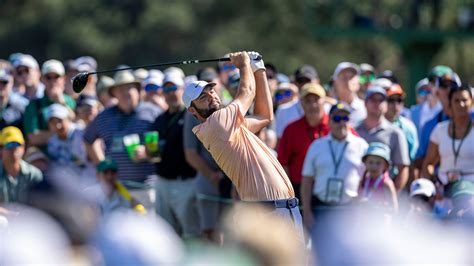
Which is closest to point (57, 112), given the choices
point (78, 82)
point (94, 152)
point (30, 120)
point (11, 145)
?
point (30, 120)

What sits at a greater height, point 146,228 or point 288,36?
point 288,36

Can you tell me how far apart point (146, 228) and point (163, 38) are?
138 feet

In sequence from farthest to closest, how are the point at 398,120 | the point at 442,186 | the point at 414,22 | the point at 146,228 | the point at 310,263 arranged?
the point at 414,22 < the point at 398,120 < the point at 442,186 < the point at 310,263 < the point at 146,228

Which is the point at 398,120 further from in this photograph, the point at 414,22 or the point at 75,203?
the point at 414,22

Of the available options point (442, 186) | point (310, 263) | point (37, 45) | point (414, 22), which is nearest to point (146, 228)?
point (310, 263)

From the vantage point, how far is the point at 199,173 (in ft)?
40.9

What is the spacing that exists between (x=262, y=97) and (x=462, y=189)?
2392mm

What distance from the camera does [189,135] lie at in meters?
12.3

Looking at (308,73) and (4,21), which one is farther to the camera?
(4,21)

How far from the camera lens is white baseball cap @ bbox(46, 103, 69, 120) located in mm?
13230

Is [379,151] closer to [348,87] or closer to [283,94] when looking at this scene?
[348,87]

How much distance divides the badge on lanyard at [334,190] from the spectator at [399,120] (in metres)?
1.20

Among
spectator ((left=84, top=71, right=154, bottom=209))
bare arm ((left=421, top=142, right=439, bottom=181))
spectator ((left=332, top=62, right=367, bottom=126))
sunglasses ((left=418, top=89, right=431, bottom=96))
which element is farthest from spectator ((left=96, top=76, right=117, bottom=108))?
bare arm ((left=421, top=142, right=439, bottom=181))

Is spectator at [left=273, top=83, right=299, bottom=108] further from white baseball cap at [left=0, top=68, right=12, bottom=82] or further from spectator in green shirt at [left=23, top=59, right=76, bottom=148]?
white baseball cap at [left=0, top=68, right=12, bottom=82]
